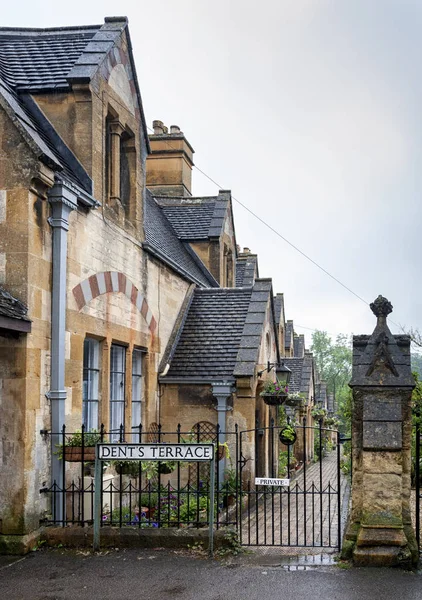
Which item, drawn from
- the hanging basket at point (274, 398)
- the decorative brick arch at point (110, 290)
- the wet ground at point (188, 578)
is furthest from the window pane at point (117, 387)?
the hanging basket at point (274, 398)

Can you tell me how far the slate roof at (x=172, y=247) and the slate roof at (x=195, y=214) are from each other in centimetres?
43

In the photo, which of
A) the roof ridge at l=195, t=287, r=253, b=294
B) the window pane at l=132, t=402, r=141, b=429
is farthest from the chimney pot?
the window pane at l=132, t=402, r=141, b=429

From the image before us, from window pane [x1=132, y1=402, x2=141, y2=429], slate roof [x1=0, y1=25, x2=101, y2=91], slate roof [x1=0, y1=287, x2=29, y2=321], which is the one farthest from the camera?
Answer: window pane [x1=132, y1=402, x2=141, y2=429]

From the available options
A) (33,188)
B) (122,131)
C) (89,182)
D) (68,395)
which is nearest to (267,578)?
(68,395)

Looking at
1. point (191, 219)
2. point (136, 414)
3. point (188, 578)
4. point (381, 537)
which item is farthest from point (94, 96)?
point (191, 219)

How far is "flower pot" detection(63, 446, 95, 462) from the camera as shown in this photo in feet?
31.8

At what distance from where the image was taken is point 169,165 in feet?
89.1

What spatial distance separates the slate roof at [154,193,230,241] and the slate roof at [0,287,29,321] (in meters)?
13.8

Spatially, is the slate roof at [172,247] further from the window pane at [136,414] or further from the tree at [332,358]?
the tree at [332,358]

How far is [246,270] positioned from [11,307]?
2156 cm

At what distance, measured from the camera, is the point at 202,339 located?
1725cm

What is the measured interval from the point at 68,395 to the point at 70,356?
0.58m

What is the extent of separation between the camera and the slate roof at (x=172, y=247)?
57.7 ft

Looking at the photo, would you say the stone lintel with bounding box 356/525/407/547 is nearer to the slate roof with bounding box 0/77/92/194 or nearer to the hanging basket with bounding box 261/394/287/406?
the slate roof with bounding box 0/77/92/194
